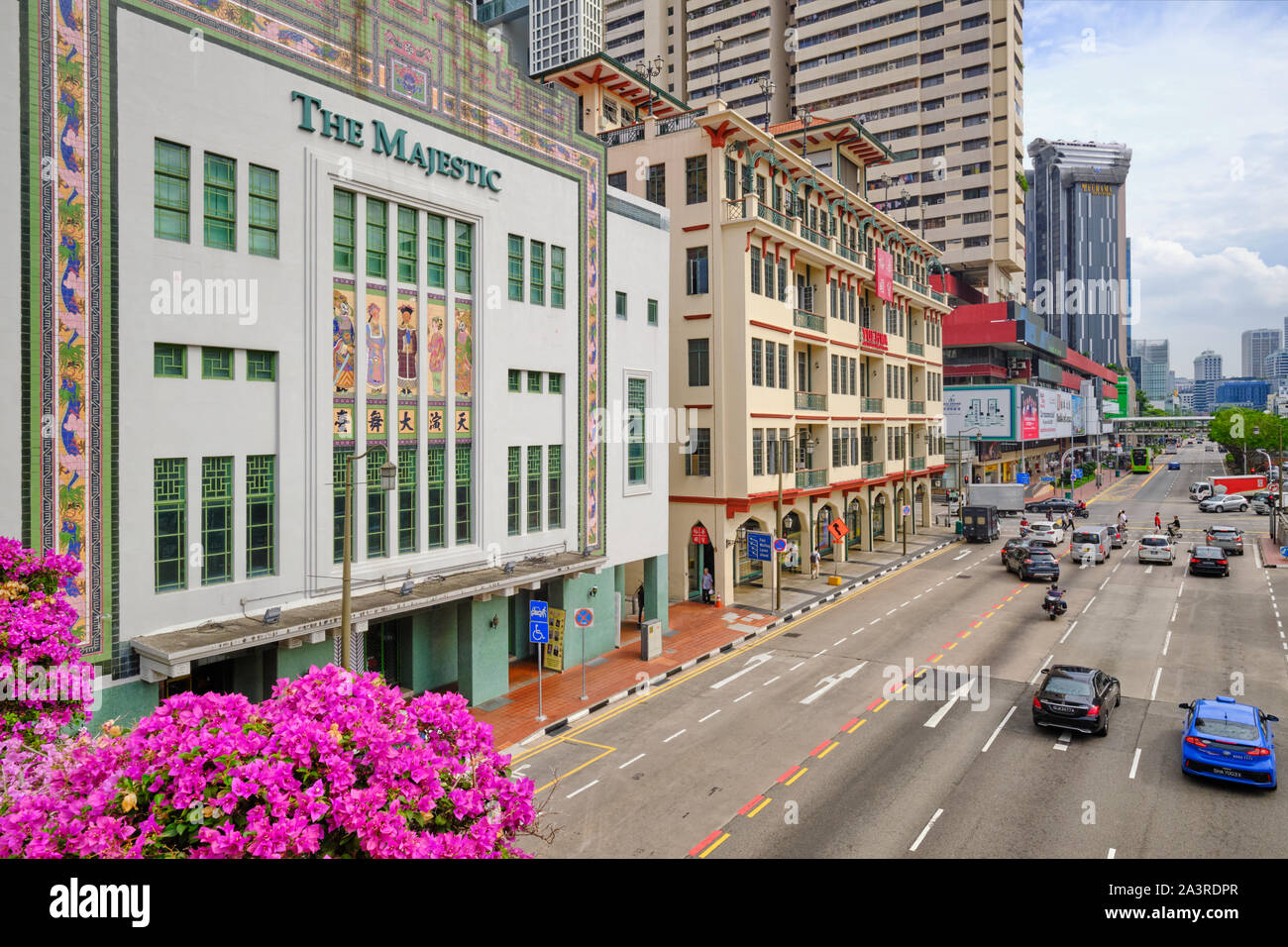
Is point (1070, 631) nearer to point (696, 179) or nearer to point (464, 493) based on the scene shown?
point (464, 493)

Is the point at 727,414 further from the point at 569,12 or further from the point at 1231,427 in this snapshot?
the point at 1231,427

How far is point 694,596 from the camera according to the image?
3659 cm

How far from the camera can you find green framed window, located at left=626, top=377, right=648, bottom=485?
2891 cm

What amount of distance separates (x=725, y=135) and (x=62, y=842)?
1360 inches

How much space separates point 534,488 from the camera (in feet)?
82.3

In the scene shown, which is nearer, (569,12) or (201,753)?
(201,753)

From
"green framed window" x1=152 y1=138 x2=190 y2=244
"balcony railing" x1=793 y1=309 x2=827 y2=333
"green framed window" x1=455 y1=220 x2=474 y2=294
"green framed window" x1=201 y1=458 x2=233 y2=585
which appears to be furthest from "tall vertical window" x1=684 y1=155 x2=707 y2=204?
"green framed window" x1=201 y1=458 x2=233 y2=585

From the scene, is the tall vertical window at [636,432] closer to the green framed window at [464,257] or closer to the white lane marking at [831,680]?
the green framed window at [464,257]

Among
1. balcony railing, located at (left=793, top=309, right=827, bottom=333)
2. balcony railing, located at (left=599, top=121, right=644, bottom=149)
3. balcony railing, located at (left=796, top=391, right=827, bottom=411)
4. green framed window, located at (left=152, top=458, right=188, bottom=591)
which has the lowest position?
green framed window, located at (left=152, top=458, right=188, bottom=591)

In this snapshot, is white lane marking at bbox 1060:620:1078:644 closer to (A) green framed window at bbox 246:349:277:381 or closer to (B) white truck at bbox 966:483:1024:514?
(A) green framed window at bbox 246:349:277:381

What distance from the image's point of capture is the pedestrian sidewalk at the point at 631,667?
2116 cm

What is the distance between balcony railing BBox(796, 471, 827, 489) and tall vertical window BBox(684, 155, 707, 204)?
44.0 feet

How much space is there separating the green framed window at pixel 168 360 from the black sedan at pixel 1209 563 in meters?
44.8
